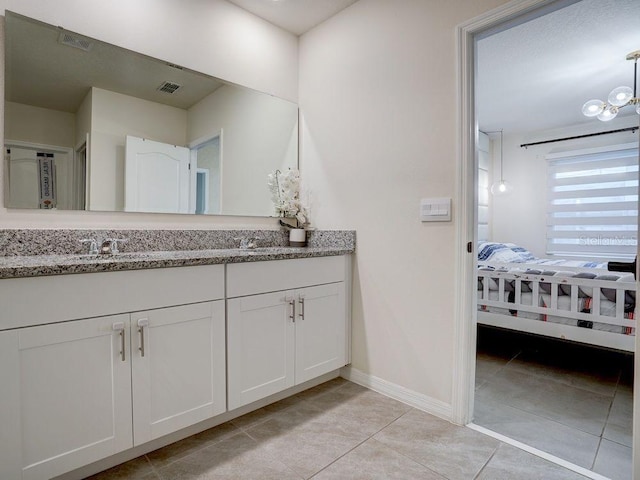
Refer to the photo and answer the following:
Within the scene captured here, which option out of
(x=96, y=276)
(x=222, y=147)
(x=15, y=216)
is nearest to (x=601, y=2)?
(x=222, y=147)

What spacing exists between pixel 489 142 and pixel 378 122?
151 inches

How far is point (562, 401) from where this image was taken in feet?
6.80

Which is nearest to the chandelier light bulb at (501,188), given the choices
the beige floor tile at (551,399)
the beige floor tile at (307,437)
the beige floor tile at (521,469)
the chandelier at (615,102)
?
the chandelier at (615,102)

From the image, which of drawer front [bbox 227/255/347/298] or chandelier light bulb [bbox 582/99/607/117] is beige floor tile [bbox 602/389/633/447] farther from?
chandelier light bulb [bbox 582/99/607/117]

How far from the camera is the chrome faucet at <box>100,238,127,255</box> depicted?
171 centimetres

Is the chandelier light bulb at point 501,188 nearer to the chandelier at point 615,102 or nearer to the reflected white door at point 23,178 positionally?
the chandelier at point 615,102

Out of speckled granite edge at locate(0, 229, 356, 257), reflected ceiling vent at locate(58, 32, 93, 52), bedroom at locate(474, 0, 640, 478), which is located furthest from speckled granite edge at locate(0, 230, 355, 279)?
bedroom at locate(474, 0, 640, 478)

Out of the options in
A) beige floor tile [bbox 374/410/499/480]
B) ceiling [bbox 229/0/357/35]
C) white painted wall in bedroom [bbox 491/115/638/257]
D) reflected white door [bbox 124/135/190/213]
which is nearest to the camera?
beige floor tile [bbox 374/410/499/480]

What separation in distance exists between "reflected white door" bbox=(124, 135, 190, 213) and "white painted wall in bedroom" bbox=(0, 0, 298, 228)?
7cm

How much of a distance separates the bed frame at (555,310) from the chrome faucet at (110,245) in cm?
266

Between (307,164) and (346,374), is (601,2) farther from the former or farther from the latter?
(346,374)

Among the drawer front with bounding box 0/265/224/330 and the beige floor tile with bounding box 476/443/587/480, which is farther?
the beige floor tile with bounding box 476/443/587/480

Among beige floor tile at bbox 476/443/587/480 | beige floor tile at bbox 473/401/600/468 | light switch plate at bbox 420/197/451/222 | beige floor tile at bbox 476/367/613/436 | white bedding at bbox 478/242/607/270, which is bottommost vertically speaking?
beige floor tile at bbox 473/401/600/468

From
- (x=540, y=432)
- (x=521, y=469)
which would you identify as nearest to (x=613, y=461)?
(x=540, y=432)
